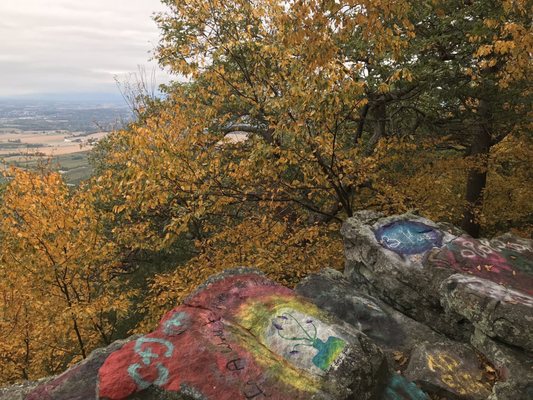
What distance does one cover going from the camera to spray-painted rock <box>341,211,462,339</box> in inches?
374

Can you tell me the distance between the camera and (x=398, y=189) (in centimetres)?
1517

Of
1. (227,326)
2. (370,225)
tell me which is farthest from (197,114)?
(227,326)

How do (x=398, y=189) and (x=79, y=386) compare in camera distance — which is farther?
(x=398, y=189)

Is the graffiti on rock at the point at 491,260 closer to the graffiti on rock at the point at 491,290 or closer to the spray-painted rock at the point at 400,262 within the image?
the spray-painted rock at the point at 400,262

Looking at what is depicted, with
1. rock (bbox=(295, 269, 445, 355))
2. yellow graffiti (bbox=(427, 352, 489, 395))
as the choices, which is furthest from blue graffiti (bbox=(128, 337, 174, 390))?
yellow graffiti (bbox=(427, 352, 489, 395))

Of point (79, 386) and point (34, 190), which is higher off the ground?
point (34, 190)

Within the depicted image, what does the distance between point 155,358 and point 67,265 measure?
9693mm

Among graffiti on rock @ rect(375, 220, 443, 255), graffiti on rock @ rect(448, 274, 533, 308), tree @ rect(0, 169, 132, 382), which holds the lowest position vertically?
tree @ rect(0, 169, 132, 382)

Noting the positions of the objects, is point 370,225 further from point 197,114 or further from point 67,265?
point 67,265

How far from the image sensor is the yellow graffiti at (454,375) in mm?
7457

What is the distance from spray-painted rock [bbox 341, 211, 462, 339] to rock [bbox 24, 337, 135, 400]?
23.4ft

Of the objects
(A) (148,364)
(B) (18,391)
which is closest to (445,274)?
(A) (148,364)

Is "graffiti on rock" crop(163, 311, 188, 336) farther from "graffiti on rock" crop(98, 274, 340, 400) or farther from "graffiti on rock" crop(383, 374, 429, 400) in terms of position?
"graffiti on rock" crop(383, 374, 429, 400)

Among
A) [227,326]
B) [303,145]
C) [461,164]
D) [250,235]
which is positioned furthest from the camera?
[461,164]
